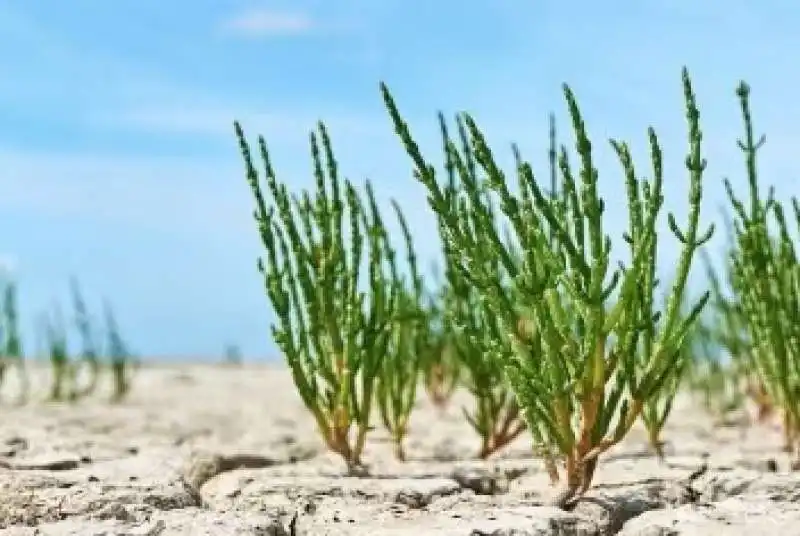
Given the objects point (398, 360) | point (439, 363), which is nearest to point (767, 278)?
point (398, 360)

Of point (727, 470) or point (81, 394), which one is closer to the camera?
point (727, 470)

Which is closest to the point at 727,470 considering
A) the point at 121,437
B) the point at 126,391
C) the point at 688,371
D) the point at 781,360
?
the point at 781,360

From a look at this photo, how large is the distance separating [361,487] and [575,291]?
612 millimetres

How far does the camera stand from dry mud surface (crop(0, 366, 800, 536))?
88.4 inches

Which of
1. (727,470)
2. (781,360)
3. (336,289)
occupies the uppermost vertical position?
(336,289)

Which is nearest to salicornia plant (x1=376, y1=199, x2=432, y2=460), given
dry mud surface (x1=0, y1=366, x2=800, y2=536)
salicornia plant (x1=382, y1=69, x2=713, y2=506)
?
dry mud surface (x1=0, y1=366, x2=800, y2=536)

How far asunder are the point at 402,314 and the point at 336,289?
0.37m

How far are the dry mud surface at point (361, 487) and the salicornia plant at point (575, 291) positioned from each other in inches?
6.3

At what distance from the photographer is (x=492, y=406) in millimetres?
3504

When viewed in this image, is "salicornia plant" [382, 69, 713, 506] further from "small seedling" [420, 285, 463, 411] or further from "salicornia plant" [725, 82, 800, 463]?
"small seedling" [420, 285, 463, 411]

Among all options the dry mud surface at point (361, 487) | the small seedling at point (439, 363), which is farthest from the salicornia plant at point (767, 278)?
the small seedling at point (439, 363)

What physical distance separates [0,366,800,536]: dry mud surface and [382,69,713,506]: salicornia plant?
6.3 inches

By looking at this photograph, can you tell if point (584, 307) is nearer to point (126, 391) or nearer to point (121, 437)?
point (121, 437)

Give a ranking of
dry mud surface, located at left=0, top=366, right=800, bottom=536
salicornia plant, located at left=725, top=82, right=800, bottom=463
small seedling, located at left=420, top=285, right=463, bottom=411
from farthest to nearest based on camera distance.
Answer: small seedling, located at left=420, top=285, right=463, bottom=411 → salicornia plant, located at left=725, top=82, right=800, bottom=463 → dry mud surface, located at left=0, top=366, right=800, bottom=536
